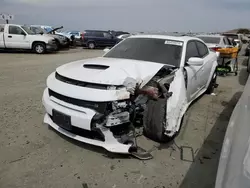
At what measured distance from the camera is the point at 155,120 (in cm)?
324

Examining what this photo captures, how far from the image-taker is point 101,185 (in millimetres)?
2635

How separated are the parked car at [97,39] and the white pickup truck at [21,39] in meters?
6.17

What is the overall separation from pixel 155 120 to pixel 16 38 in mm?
13461

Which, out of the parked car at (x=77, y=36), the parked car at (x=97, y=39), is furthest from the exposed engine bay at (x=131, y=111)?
the parked car at (x=77, y=36)

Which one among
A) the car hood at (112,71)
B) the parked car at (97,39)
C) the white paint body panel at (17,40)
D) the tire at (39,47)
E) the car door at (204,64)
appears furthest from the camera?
the parked car at (97,39)

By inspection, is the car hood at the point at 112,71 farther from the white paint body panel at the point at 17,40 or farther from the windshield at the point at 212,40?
the white paint body panel at the point at 17,40

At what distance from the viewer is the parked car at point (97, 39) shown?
20.8 m

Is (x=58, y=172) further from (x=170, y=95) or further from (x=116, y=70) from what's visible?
(x=170, y=95)

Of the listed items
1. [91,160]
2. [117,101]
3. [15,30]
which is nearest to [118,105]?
[117,101]

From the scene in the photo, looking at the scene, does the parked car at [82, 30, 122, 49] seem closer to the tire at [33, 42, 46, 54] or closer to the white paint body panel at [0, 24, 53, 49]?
the tire at [33, 42, 46, 54]

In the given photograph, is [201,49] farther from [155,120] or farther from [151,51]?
[155,120]

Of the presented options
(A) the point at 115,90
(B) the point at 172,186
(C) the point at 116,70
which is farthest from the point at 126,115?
(B) the point at 172,186

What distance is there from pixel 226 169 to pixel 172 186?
3.99 ft

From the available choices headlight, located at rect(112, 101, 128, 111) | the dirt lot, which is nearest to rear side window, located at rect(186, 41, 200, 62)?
the dirt lot
